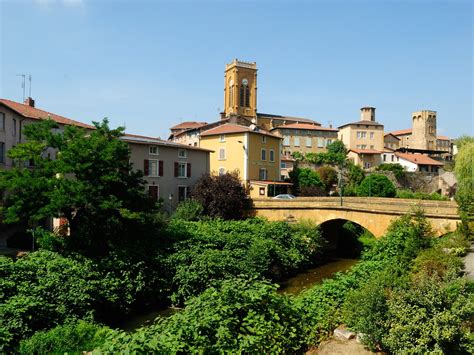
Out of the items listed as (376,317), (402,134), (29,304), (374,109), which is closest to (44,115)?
(29,304)

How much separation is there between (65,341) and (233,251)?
12295 mm

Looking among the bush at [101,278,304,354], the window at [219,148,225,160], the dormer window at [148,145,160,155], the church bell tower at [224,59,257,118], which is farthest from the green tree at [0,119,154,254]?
the church bell tower at [224,59,257,118]

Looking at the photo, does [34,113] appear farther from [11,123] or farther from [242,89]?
[242,89]

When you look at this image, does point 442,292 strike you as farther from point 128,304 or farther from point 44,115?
point 44,115

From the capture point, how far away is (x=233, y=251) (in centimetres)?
2364

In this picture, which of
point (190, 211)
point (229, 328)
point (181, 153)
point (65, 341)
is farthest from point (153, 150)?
point (229, 328)

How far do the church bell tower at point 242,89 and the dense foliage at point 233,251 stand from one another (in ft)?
177

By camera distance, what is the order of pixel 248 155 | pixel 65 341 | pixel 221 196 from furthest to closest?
pixel 248 155, pixel 221 196, pixel 65 341

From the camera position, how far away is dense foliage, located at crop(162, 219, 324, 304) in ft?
66.2

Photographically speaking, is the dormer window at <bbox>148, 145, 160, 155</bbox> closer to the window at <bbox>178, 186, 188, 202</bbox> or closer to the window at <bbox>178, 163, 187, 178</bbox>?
the window at <bbox>178, 163, 187, 178</bbox>

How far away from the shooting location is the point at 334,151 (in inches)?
2827

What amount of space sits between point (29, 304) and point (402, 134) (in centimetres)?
10456

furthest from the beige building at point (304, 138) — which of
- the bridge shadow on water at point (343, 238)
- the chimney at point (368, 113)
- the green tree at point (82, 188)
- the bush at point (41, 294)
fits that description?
the bush at point (41, 294)

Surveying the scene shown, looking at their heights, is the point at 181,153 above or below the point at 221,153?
below
